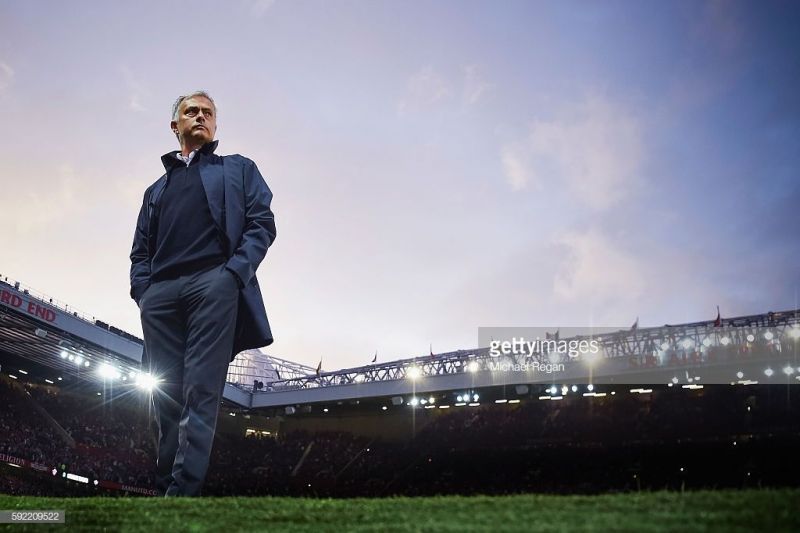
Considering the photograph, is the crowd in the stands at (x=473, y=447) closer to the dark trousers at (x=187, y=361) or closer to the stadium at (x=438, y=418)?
the stadium at (x=438, y=418)

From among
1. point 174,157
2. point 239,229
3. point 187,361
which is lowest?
point 187,361

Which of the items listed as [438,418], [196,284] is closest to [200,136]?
[196,284]

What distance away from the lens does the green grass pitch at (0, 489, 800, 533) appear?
2211mm

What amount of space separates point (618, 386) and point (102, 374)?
25.0 metres

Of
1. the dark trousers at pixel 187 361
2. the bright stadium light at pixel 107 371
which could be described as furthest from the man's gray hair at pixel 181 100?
the bright stadium light at pixel 107 371

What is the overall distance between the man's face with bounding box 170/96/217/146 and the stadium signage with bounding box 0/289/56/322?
65.5ft

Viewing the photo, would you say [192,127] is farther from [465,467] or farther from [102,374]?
[102,374]

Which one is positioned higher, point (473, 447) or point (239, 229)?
point (239, 229)

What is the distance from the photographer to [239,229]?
181 inches

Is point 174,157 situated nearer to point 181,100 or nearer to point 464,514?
point 181,100

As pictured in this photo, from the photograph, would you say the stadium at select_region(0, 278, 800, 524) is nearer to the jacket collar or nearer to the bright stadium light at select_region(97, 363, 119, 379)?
the bright stadium light at select_region(97, 363, 119, 379)

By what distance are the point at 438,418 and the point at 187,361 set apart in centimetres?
3080

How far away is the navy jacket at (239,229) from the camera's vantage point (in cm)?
450

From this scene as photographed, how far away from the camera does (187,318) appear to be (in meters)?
4.45
